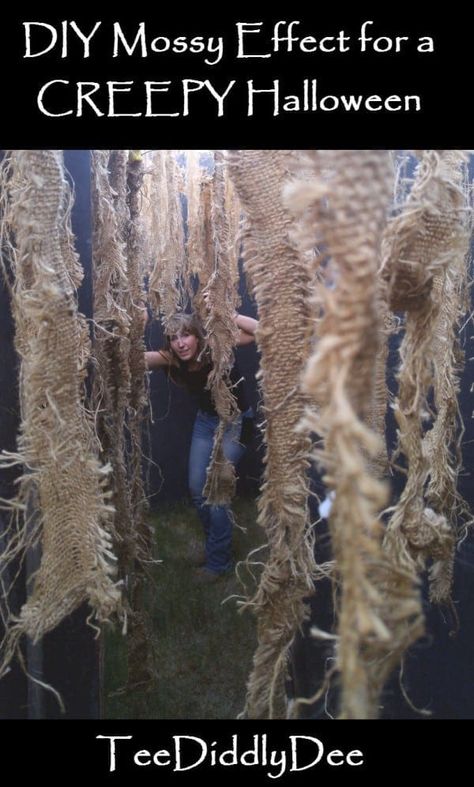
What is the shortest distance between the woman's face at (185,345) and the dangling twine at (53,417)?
80 cm

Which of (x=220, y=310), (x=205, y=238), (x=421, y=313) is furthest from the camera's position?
(x=205, y=238)

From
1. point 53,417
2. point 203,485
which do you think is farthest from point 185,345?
point 53,417

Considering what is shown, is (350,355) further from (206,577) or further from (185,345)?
(206,577)

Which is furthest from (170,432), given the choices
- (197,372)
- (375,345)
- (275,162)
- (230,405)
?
(375,345)

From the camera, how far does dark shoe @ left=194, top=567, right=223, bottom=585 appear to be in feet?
6.59

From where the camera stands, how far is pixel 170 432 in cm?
251

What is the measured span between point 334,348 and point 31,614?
0.60 m

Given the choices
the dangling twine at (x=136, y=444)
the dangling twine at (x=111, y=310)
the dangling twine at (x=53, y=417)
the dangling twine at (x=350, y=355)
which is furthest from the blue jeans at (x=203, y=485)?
the dangling twine at (x=350, y=355)

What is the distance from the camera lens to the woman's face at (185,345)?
1.66 m

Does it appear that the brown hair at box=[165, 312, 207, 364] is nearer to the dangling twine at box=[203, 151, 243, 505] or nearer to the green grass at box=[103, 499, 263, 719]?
the dangling twine at box=[203, 151, 243, 505]

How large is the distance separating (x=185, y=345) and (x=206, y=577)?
75 cm

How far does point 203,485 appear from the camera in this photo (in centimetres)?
192

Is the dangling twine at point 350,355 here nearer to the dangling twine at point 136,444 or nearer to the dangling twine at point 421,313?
the dangling twine at point 421,313

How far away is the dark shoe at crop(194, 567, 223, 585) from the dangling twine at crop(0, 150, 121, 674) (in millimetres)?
A: 1185
